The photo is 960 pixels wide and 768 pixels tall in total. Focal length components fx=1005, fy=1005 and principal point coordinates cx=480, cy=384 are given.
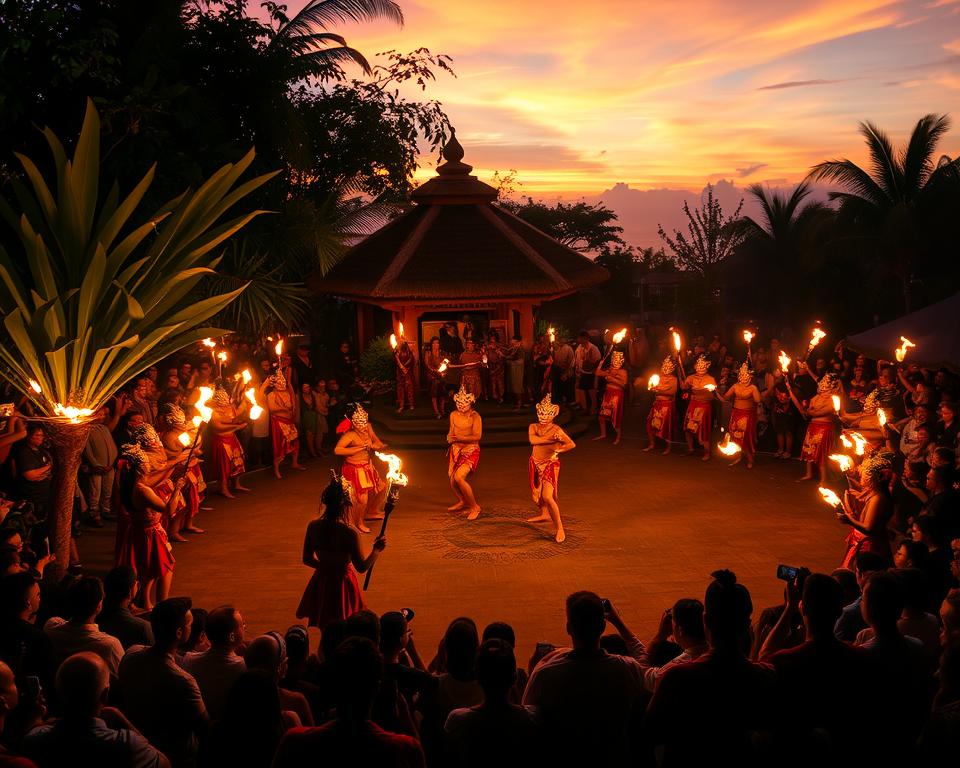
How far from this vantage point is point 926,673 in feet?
15.8

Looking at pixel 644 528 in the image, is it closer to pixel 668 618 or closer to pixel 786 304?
pixel 668 618

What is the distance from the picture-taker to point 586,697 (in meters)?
4.59

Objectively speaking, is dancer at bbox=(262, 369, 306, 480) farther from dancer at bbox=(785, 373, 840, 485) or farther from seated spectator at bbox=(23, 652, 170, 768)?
seated spectator at bbox=(23, 652, 170, 768)

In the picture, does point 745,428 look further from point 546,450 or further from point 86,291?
point 86,291

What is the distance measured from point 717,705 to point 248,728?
6.24ft

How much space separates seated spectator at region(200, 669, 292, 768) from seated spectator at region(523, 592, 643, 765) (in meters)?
1.21

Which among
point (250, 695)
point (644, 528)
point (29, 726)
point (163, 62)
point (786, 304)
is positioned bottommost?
point (644, 528)

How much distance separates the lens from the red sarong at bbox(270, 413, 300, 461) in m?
15.3

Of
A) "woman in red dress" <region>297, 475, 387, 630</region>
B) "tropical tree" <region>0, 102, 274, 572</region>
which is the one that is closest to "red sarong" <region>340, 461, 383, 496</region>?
"woman in red dress" <region>297, 475, 387, 630</region>

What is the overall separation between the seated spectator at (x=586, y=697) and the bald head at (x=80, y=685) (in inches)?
74.0

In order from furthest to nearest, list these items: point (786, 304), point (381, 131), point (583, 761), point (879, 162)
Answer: point (786, 304) → point (879, 162) → point (381, 131) → point (583, 761)

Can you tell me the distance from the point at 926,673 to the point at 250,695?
3.16 metres

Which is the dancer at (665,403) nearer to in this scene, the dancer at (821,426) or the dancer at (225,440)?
the dancer at (821,426)

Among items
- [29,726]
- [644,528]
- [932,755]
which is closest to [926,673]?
[932,755]
